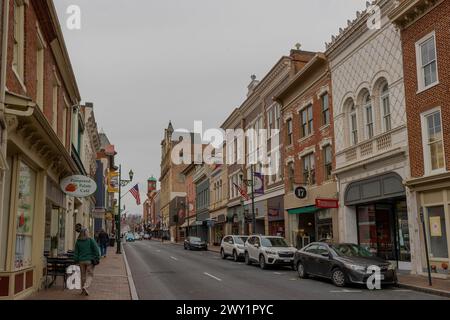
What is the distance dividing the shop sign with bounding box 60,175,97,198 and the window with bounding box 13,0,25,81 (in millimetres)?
5386

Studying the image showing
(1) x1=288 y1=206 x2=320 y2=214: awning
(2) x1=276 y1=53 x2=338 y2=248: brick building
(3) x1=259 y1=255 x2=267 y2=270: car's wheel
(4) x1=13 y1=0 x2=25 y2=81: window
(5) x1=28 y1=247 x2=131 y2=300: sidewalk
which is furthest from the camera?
(1) x1=288 y1=206 x2=320 y2=214: awning

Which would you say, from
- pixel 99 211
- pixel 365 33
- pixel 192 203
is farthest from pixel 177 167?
pixel 365 33

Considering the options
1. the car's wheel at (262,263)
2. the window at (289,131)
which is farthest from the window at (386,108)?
the window at (289,131)

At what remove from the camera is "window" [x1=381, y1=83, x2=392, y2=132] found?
821 inches

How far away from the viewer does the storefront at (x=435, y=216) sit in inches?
658

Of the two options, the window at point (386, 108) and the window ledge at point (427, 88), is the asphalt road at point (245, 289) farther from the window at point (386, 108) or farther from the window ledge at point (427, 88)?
the window at point (386, 108)

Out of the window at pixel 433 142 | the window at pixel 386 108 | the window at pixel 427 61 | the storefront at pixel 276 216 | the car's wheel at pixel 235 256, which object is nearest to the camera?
the window at pixel 433 142

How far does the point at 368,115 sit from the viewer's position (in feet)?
74.3

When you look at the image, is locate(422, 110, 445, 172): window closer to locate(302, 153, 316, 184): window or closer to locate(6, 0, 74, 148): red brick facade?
locate(302, 153, 316, 184): window

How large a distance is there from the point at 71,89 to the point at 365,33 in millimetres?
13495

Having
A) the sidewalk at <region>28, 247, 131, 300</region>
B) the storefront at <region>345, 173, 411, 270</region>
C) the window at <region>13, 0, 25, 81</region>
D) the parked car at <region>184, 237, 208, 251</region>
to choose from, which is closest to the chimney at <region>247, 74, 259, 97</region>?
the parked car at <region>184, 237, 208, 251</region>

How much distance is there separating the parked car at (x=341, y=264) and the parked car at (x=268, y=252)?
159 inches

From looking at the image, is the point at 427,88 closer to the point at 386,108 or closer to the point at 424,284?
the point at 386,108

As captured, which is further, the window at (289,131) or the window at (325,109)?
the window at (289,131)
